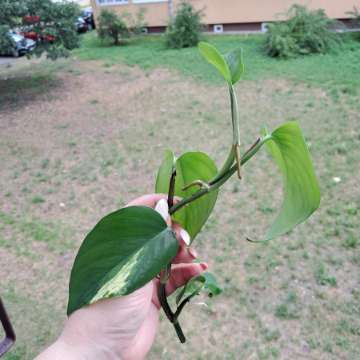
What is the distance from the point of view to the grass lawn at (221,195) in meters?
1.76

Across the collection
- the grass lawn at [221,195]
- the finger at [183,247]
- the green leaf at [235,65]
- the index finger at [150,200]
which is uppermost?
the green leaf at [235,65]

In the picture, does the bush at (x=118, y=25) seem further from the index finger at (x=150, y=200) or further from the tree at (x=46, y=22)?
the index finger at (x=150, y=200)

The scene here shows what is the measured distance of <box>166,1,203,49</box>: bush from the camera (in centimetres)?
668

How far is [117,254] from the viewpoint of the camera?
0.58 metres

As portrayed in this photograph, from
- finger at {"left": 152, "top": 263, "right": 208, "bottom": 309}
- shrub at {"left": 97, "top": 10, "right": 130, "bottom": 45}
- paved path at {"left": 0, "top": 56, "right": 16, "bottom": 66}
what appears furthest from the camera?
shrub at {"left": 97, "top": 10, "right": 130, "bottom": 45}

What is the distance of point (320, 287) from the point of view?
1.91 meters

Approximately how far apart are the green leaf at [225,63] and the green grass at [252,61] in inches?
152

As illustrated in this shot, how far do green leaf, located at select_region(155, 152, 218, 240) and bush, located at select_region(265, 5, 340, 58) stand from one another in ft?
16.8

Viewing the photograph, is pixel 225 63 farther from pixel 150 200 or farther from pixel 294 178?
pixel 150 200

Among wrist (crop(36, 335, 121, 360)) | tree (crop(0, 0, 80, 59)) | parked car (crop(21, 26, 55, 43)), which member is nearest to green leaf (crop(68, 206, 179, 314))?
wrist (crop(36, 335, 121, 360))

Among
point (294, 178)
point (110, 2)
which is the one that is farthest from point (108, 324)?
point (110, 2)

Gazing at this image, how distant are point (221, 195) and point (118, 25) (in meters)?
5.69

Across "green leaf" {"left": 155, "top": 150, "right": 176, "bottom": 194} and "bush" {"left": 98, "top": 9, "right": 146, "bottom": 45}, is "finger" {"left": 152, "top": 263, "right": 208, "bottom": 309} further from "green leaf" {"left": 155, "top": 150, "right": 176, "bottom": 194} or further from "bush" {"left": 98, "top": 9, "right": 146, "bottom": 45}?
"bush" {"left": 98, "top": 9, "right": 146, "bottom": 45}

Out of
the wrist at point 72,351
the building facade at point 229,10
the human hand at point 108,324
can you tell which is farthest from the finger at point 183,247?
the building facade at point 229,10
